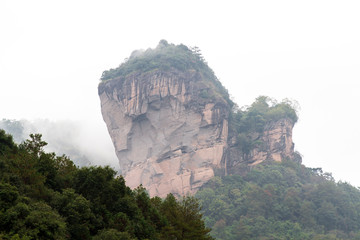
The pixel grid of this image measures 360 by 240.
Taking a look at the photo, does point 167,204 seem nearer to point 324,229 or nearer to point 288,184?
point 324,229

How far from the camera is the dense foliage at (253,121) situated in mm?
62562

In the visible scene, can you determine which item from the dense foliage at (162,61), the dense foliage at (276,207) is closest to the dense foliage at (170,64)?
the dense foliage at (162,61)

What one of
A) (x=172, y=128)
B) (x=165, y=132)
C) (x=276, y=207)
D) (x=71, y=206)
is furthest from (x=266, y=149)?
(x=71, y=206)

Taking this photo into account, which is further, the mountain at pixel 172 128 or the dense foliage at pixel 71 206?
the mountain at pixel 172 128

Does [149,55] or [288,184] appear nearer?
[288,184]

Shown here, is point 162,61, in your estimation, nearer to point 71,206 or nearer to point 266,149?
point 266,149

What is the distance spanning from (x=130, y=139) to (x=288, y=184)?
20.5 m

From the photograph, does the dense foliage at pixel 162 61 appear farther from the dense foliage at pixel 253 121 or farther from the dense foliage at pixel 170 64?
the dense foliage at pixel 253 121

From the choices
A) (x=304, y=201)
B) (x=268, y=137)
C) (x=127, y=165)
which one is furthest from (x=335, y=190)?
(x=127, y=165)

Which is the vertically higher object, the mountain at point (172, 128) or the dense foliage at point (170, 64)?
the dense foliage at point (170, 64)

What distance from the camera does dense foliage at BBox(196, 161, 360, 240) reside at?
4850cm

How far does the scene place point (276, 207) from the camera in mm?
52469

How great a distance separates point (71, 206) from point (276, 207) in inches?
1455

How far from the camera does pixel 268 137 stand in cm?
6356
